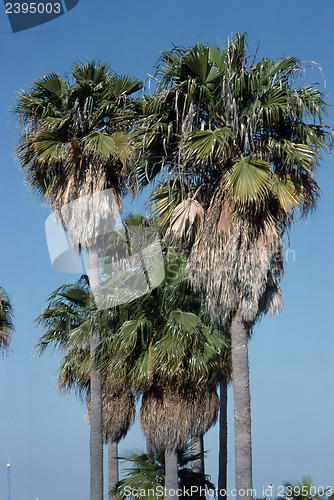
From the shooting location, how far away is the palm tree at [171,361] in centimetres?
1595

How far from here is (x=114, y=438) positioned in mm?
21969

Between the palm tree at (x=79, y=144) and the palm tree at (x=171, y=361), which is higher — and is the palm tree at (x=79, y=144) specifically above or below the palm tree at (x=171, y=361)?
above

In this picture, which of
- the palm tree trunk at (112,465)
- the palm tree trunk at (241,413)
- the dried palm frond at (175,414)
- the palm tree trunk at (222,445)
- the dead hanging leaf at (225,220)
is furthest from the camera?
the palm tree trunk at (112,465)

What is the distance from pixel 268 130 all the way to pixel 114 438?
11062 mm

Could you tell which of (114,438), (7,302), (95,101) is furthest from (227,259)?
A: (7,302)

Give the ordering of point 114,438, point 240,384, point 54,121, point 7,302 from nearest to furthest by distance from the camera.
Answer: point 240,384 < point 54,121 < point 114,438 < point 7,302

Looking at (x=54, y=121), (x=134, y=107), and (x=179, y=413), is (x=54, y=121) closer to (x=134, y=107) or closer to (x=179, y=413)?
(x=134, y=107)

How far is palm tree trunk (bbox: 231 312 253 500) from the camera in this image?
1314 centimetres

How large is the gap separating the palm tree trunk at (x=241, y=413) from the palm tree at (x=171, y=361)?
192 cm

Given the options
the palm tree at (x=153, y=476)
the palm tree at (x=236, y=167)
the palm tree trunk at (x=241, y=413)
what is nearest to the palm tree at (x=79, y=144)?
the palm tree at (x=153, y=476)

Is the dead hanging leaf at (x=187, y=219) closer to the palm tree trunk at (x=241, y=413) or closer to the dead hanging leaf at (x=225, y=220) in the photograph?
the dead hanging leaf at (x=225, y=220)

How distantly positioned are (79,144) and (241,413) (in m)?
9.43

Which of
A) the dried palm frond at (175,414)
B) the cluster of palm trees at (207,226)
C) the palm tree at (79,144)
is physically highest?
the palm tree at (79,144)

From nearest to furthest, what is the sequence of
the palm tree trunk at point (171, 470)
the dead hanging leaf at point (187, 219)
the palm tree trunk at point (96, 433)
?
the dead hanging leaf at point (187, 219) → the palm tree trunk at point (171, 470) → the palm tree trunk at point (96, 433)
